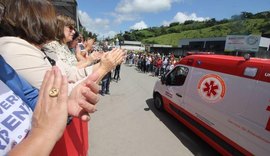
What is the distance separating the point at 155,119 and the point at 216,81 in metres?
2.68

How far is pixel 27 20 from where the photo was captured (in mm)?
1517

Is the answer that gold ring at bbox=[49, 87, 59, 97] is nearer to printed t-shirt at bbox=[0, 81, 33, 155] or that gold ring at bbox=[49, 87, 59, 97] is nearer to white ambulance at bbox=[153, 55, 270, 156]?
printed t-shirt at bbox=[0, 81, 33, 155]

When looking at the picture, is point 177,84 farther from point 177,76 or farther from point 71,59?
point 71,59

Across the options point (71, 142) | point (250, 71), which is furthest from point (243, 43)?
point (71, 142)

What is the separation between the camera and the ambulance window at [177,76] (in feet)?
19.4

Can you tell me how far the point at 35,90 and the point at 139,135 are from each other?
4.35m

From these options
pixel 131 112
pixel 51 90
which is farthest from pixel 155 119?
pixel 51 90

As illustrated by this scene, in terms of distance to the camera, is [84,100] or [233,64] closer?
[84,100]

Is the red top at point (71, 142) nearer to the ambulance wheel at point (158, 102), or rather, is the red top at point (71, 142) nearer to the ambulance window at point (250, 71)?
the ambulance window at point (250, 71)

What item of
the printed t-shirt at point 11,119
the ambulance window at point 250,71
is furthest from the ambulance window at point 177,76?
the printed t-shirt at point 11,119

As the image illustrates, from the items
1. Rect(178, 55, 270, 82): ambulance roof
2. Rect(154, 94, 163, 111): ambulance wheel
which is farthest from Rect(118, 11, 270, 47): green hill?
Rect(178, 55, 270, 82): ambulance roof

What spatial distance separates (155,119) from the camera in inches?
265

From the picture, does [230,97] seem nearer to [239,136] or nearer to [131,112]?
[239,136]

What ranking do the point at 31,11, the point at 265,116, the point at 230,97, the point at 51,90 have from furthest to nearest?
the point at 230,97, the point at 265,116, the point at 31,11, the point at 51,90
